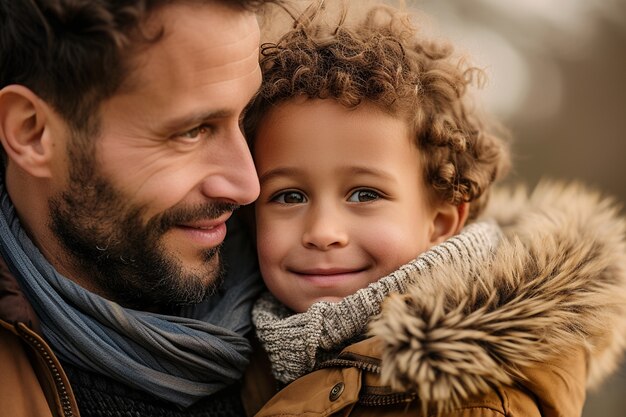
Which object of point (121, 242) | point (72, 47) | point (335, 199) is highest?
point (72, 47)

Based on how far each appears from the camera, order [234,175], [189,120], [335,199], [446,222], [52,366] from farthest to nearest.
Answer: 1. [446,222]
2. [335,199]
3. [234,175]
4. [189,120]
5. [52,366]

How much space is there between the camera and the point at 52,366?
7.54ft

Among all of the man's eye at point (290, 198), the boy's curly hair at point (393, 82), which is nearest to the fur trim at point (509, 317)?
the boy's curly hair at point (393, 82)

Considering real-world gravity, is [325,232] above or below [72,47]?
below

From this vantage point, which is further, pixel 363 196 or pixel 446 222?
pixel 446 222

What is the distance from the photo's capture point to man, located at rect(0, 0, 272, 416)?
2.33 metres

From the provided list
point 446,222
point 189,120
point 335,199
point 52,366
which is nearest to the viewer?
point 52,366

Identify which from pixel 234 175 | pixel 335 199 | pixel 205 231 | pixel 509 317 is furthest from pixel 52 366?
pixel 509 317

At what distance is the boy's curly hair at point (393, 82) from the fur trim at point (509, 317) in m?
0.39

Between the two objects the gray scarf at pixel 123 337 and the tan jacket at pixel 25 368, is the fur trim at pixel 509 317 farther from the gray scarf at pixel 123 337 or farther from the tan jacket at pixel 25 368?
the tan jacket at pixel 25 368

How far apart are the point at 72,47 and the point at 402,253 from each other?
1144 mm

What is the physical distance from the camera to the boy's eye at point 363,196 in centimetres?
266

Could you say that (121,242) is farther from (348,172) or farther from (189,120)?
(348,172)

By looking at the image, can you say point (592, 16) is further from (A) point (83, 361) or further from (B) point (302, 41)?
(A) point (83, 361)
